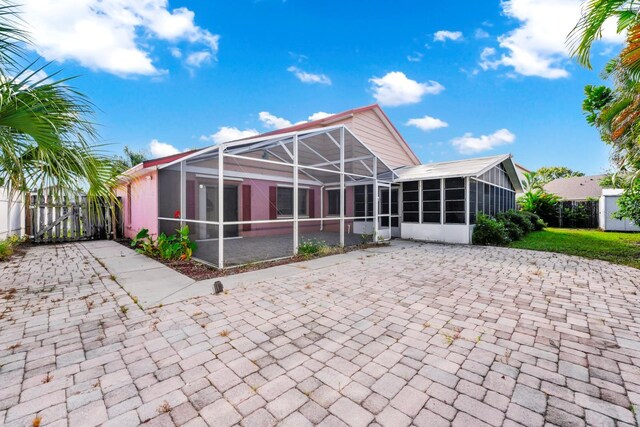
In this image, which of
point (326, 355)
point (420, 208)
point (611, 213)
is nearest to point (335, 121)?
point (420, 208)

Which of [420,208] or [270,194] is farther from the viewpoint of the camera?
[270,194]

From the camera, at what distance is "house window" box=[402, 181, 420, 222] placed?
1105 cm

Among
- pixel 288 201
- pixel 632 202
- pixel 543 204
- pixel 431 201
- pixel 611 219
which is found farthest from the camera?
pixel 543 204

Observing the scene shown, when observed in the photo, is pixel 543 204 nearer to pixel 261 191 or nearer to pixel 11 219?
pixel 261 191

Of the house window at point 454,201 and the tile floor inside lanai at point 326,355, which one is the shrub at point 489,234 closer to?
the house window at point 454,201

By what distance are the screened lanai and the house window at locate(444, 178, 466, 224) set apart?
6.84ft

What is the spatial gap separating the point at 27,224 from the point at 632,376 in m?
15.1

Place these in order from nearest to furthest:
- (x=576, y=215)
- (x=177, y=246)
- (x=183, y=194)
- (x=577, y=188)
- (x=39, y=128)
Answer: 1. (x=39, y=128)
2. (x=177, y=246)
3. (x=183, y=194)
4. (x=576, y=215)
5. (x=577, y=188)

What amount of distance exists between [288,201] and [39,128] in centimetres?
961

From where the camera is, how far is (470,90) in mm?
14227

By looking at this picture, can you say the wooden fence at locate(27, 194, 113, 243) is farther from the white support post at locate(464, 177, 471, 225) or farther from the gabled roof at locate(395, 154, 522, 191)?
the white support post at locate(464, 177, 471, 225)

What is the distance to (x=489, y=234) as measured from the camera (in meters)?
9.79

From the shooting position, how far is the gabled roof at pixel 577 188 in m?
22.5

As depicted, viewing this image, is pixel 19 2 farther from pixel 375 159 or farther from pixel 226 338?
pixel 375 159
